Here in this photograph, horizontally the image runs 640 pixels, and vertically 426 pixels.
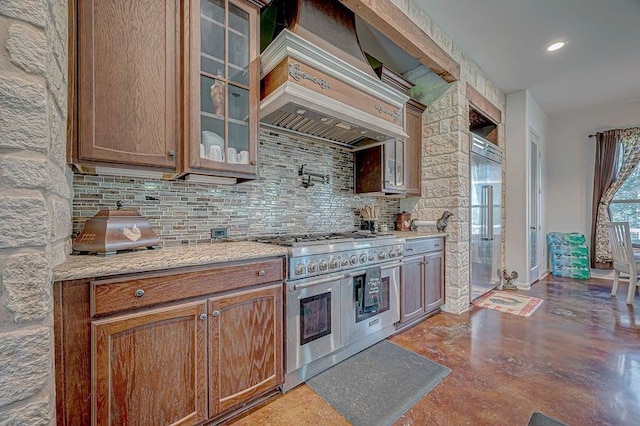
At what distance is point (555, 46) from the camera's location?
305 cm

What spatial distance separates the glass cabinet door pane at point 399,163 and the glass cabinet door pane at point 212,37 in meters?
2.06

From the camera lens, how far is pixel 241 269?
5.05 feet

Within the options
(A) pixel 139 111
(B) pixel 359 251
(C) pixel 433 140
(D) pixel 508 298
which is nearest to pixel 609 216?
(D) pixel 508 298

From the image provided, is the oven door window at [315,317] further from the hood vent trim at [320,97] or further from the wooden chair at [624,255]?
the wooden chair at [624,255]

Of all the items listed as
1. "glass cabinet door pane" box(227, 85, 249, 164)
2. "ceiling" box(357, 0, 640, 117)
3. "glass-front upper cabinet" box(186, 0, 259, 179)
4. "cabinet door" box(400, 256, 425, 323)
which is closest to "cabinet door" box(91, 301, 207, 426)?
"glass-front upper cabinet" box(186, 0, 259, 179)

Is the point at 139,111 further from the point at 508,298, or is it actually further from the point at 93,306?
the point at 508,298

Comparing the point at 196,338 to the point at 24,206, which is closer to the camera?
the point at 24,206

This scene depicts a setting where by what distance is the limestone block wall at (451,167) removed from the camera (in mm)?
3100

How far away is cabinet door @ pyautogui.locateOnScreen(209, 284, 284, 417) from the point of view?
144cm

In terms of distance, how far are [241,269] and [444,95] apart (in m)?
3.06

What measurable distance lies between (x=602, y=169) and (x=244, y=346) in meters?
6.28

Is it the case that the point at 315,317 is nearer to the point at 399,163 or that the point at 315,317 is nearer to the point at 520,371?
the point at 520,371

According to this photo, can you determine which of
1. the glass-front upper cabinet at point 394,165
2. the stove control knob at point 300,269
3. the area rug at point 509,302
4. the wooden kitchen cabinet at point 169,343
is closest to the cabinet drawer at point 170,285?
the wooden kitchen cabinet at point 169,343

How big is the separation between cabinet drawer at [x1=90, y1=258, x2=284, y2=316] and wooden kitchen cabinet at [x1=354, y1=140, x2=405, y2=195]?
1.70 metres
